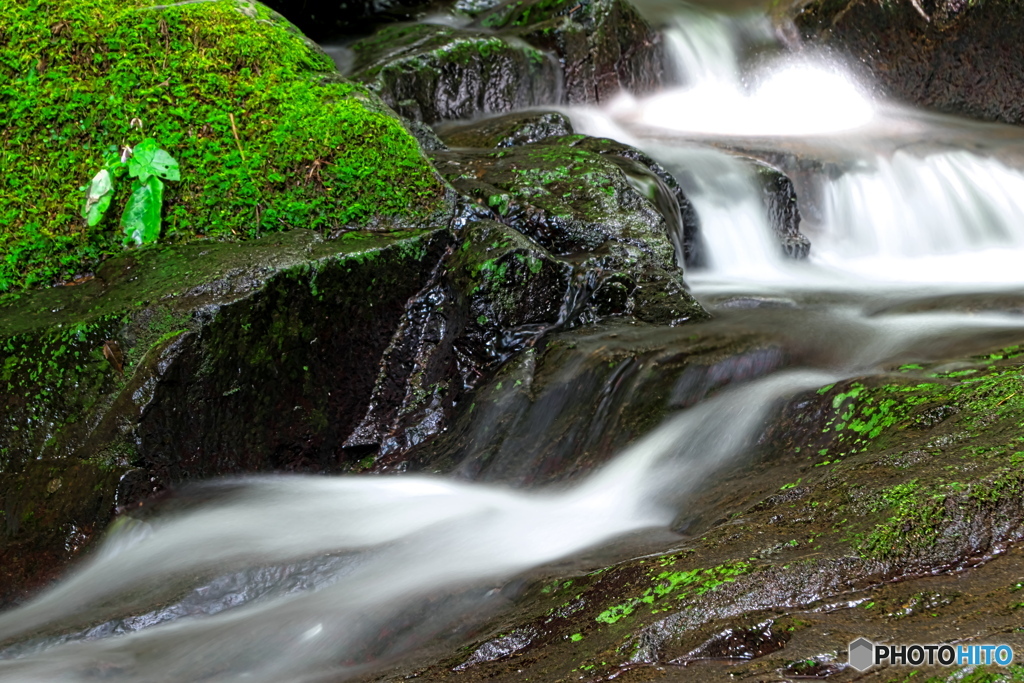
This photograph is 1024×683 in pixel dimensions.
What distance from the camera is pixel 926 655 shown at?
177 cm

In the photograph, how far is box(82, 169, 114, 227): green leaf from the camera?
3.96 metres

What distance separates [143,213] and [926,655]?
364 centimetres

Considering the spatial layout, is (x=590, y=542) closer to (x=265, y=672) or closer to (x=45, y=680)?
(x=265, y=672)

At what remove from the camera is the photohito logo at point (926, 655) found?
5.56 ft

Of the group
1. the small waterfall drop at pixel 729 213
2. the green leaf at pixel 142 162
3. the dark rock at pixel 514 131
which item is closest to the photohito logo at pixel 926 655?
the green leaf at pixel 142 162

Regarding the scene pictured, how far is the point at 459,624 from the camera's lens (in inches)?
102

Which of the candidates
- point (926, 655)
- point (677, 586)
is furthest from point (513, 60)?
point (926, 655)

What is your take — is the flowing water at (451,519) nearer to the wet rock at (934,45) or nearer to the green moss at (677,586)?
the green moss at (677,586)

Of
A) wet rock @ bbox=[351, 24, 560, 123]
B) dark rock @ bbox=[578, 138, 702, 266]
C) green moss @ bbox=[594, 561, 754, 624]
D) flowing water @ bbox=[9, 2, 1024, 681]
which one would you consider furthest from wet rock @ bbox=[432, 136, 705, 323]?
wet rock @ bbox=[351, 24, 560, 123]

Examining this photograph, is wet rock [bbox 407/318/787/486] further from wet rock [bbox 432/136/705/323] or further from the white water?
the white water

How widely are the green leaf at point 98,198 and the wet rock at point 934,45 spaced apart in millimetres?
9209

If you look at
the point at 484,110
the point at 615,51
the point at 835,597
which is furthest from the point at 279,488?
the point at 615,51

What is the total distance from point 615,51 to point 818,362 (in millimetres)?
6485

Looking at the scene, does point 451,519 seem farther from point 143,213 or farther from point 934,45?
point 934,45
